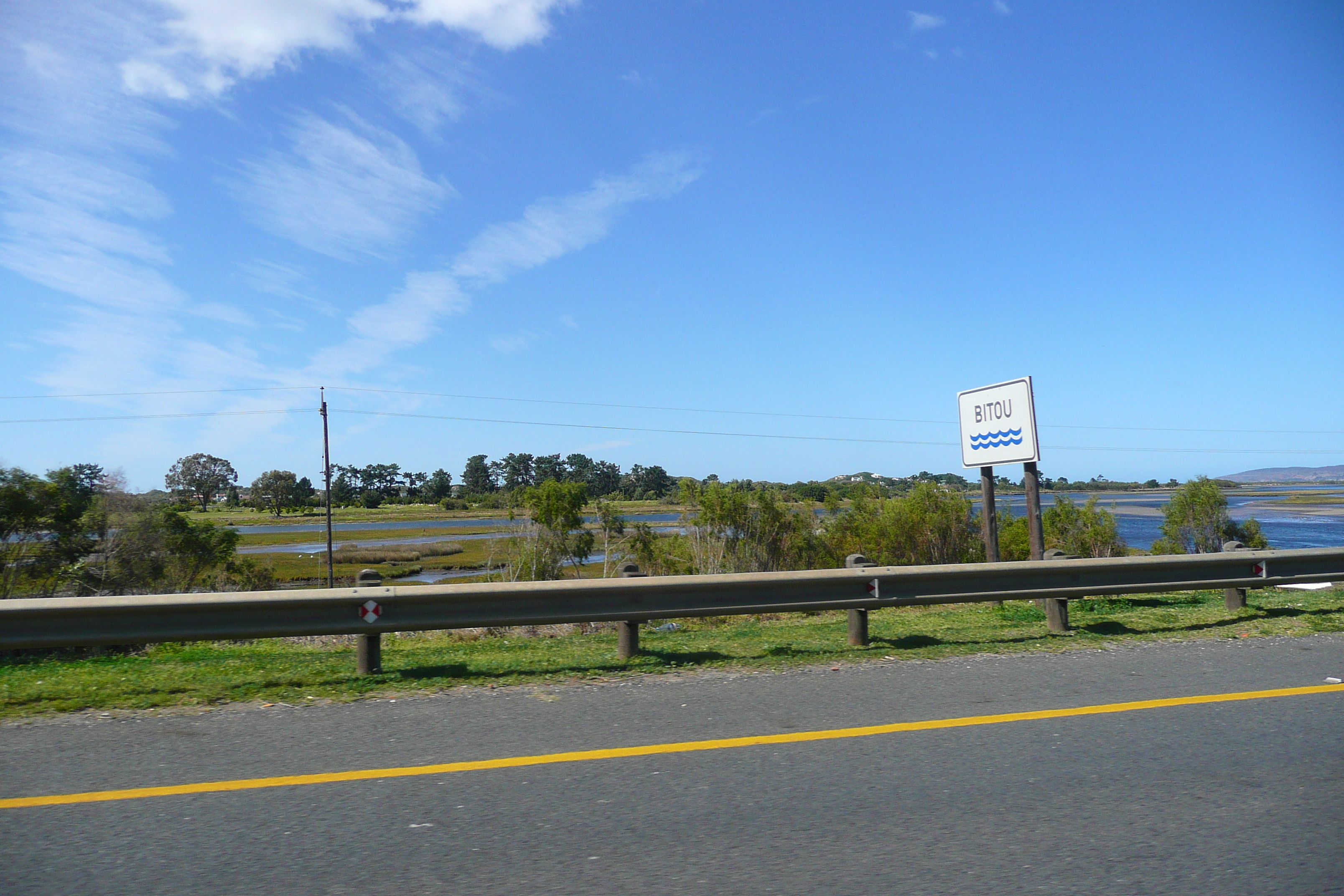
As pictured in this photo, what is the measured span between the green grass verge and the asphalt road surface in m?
0.52

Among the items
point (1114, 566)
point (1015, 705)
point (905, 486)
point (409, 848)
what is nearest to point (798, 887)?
point (409, 848)

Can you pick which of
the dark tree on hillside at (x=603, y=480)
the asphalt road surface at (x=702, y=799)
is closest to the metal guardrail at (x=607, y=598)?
the asphalt road surface at (x=702, y=799)

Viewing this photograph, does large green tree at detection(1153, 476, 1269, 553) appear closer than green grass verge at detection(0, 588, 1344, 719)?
No

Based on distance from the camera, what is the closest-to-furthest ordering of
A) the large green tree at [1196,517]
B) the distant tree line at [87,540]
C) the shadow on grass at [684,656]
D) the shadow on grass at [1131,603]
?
the shadow on grass at [684,656] → the shadow on grass at [1131,603] → the distant tree line at [87,540] → the large green tree at [1196,517]

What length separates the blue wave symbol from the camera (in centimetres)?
1259

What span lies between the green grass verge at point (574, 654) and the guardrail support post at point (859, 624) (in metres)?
0.10

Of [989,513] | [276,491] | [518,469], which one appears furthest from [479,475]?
[989,513]

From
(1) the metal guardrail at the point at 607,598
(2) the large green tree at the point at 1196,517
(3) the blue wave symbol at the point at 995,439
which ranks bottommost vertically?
(2) the large green tree at the point at 1196,517

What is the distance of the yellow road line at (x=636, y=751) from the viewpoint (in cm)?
414

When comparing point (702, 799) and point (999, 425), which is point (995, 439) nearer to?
point (999, 425)

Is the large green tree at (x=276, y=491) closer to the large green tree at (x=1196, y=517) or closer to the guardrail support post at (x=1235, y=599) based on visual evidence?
the guardrail support post at (x=1235, y=599)

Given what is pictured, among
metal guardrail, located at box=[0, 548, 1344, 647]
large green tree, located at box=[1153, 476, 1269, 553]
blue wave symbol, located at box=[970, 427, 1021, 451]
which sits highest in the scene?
blue wave symbol, located at box=[970, 427, 1021, 451]

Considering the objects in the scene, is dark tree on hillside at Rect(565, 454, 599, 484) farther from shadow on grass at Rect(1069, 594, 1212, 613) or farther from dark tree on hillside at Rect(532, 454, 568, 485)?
shadow on grass at Rect(1069, 594, 1212, 613)

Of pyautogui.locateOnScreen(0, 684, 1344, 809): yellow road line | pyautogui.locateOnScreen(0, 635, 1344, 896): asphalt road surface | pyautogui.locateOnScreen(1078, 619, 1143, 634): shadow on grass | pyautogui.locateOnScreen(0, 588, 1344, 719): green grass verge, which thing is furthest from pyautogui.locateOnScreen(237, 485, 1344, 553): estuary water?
pyautogui.locateOnScreen(0, 635, 1344, 896): asphalt road surface
